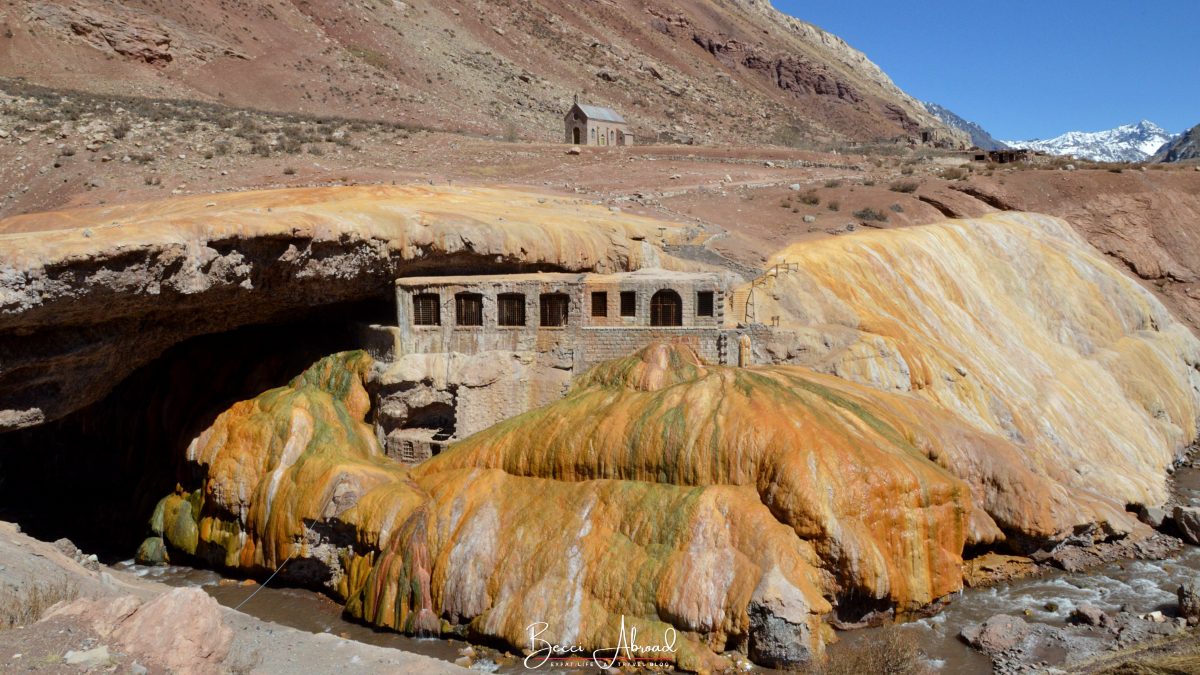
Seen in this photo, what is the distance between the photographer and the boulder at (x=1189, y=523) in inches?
993

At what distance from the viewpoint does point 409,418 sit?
2564 cm

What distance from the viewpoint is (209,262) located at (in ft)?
71.9

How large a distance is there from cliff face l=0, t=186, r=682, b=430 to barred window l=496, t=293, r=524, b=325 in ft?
7.39

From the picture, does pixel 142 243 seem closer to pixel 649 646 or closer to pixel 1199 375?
pixel 649 646

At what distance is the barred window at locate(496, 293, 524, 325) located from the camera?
26.1 meters

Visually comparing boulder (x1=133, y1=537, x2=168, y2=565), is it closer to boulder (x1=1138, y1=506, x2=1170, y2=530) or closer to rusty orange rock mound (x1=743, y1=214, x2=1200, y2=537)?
→ rusty orange rock mound (x1=743, y1=214, x2=1200, y2=537)

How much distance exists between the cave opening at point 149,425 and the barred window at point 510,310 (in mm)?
3803

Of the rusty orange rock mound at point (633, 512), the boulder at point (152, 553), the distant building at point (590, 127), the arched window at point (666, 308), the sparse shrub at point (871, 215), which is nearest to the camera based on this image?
the rusty orange rock mound at point (633, 512)

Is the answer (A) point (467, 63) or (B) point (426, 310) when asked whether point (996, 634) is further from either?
(A) point (467, 63)

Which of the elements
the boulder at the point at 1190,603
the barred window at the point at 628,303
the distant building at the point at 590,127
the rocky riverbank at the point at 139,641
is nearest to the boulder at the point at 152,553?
the rocky riverbank at the point at 139,641

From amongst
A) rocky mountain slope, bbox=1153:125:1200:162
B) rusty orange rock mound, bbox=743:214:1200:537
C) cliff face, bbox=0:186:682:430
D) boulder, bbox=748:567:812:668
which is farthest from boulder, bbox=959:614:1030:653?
rocky mountain slope, bbox=1153:125:1200:162

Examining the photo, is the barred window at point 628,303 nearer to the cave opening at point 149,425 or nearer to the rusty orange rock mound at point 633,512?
the rusty orange rock mound at point 633,512

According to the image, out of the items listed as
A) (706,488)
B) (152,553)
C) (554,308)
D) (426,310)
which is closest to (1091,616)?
(706,488)

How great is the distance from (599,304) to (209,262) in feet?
36.3
